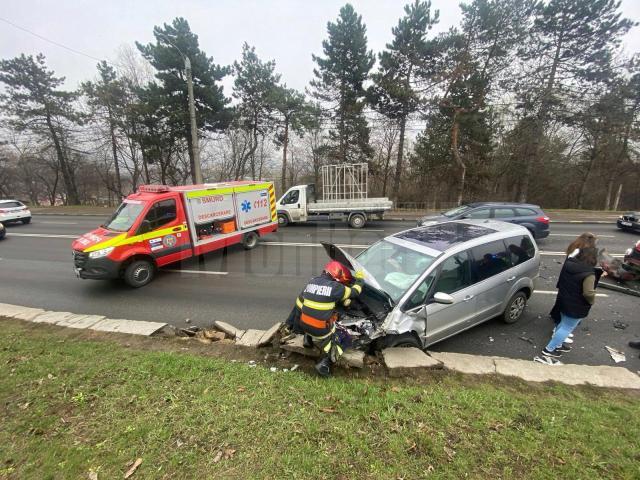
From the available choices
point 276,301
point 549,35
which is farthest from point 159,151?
point 549,35

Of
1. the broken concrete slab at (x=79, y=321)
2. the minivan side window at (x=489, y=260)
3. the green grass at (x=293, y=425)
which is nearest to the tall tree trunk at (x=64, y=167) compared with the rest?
the broken concrete slab at (x=79, y=321)

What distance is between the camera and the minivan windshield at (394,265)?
3.95 meters

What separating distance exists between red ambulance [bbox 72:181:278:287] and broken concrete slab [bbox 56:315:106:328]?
155 cm

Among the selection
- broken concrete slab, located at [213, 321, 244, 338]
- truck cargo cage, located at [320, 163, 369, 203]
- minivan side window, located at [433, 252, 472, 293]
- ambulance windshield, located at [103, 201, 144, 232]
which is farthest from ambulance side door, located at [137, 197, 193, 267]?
truck cargo cage, located at [320, 163, 369, 203]

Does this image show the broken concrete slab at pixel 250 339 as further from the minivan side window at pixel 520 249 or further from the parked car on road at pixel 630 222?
the parked car on road at pixel 630 222

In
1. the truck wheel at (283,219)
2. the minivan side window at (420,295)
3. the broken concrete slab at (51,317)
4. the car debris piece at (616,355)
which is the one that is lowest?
the car debris piece at (616,355)

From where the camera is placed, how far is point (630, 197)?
31375 mm

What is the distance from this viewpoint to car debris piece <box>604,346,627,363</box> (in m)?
4.06

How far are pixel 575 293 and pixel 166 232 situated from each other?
8.69 metres

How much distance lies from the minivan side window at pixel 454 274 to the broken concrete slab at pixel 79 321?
5916 mm

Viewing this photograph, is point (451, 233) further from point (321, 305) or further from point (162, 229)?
point (162, 229)

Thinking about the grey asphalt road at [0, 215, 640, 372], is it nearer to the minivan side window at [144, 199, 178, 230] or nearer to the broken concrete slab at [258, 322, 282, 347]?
the broken concrete slab at [258, 322, 282, 347]

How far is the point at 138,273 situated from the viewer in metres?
7.03

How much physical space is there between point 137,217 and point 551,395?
8.58 m
